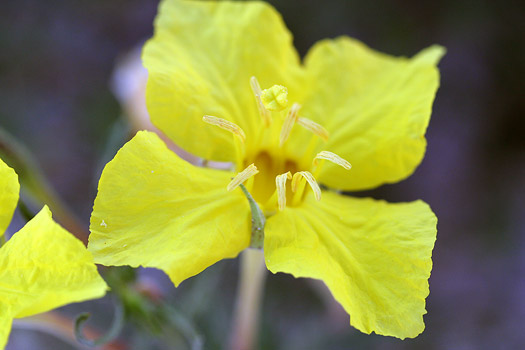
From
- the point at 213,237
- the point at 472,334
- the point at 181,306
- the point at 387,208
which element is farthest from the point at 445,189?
the point at 213,237

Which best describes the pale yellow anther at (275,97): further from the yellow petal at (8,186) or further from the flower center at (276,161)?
the yellow petal at (8,186)

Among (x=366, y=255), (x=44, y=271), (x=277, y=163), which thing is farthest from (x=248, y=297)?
(x=44, y=271)

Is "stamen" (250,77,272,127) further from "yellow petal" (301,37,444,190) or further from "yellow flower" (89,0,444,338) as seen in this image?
"yellow petal" (301,37,444,190)

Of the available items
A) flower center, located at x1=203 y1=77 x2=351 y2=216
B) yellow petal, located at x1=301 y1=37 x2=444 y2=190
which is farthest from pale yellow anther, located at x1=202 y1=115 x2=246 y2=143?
yellow petal, located at x1=301 y1=37 x2=444 y2=190

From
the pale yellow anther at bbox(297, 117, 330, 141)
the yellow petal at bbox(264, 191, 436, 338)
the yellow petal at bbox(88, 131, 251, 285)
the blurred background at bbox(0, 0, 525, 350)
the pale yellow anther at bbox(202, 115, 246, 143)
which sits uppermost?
the pale yellow anther at bbox(202, 115, 246, 143)

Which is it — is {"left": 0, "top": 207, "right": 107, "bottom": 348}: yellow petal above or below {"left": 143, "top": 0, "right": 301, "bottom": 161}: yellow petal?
below
